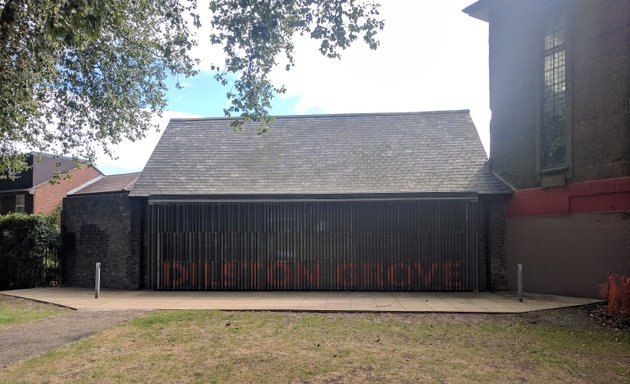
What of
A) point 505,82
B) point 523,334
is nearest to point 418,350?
point 523,334

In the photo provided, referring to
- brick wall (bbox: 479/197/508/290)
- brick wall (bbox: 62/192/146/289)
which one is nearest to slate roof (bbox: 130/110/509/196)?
brick wall (bbox: 479/197/508/290)

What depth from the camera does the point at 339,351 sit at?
7320 mm

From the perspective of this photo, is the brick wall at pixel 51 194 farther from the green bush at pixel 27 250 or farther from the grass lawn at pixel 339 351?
the grass lawn at pixel 339 351

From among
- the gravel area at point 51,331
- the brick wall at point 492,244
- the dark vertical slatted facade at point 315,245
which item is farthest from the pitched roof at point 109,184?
the brick wall at point 492,244

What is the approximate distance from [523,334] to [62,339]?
8.47 metres

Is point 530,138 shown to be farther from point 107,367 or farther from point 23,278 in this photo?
point 23,278

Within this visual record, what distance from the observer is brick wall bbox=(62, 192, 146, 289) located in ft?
52.0

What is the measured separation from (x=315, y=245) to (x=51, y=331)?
26.8ft

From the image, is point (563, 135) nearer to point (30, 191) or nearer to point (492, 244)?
point (492, 244)

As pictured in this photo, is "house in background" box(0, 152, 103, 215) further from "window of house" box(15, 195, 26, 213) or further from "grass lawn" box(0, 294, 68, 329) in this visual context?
"grass lawn" box(0, 294, 68, 329)

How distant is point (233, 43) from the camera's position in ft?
28.7

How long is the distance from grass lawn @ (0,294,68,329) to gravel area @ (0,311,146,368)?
530 millimetres

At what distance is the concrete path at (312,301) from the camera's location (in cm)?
1142

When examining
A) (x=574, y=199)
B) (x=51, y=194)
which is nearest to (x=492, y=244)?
(x=574, y=199)
